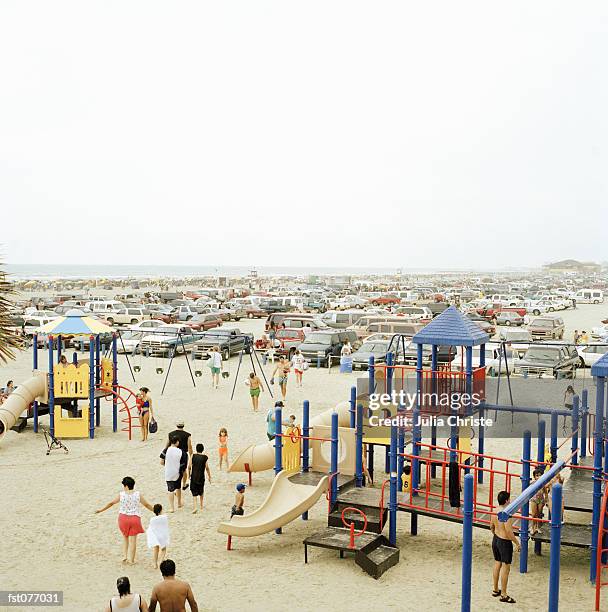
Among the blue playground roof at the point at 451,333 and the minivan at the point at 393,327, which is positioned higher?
the blue playground roof at the point at 451,333

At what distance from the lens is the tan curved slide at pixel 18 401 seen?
17.1 metres

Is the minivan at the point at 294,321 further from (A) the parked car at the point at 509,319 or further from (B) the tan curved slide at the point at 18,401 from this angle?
(B) the tan curved slide at the point at 18,401

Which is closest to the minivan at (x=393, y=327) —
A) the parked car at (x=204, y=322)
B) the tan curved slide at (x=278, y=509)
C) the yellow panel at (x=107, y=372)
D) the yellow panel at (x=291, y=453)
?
the parked car at (x=204, y=322)

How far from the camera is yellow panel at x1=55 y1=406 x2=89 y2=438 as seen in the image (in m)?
17.9

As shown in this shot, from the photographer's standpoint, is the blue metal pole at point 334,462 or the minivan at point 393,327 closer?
the blue metal pole at point 334,462

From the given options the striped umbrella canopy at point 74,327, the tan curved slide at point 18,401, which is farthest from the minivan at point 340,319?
the tan curved slide at point 18,401

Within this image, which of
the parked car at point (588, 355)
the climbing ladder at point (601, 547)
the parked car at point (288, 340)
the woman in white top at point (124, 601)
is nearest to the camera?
the woman in white top at point (124, 601)

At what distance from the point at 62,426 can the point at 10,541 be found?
7141mm

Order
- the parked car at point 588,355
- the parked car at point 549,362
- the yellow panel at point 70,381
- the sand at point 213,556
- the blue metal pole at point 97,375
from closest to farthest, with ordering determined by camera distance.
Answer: the sand at point 213,556
the yellow panel at point 70,381
the blue metal pole at point 97,375
the parked car at point 549,362
the parked car at point 588,355

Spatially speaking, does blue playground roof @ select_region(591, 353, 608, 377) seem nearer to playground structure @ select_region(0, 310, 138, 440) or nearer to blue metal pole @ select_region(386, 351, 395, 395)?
blue metal pole @ select_region(386, 351, 395, 395)

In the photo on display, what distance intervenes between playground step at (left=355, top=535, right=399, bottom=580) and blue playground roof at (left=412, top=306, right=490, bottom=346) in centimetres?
354

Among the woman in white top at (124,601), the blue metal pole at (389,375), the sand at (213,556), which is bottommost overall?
the sand at (213,556)

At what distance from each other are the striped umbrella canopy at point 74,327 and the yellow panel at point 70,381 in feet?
3.21

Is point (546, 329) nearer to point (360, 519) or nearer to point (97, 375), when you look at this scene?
point (97, 375)
